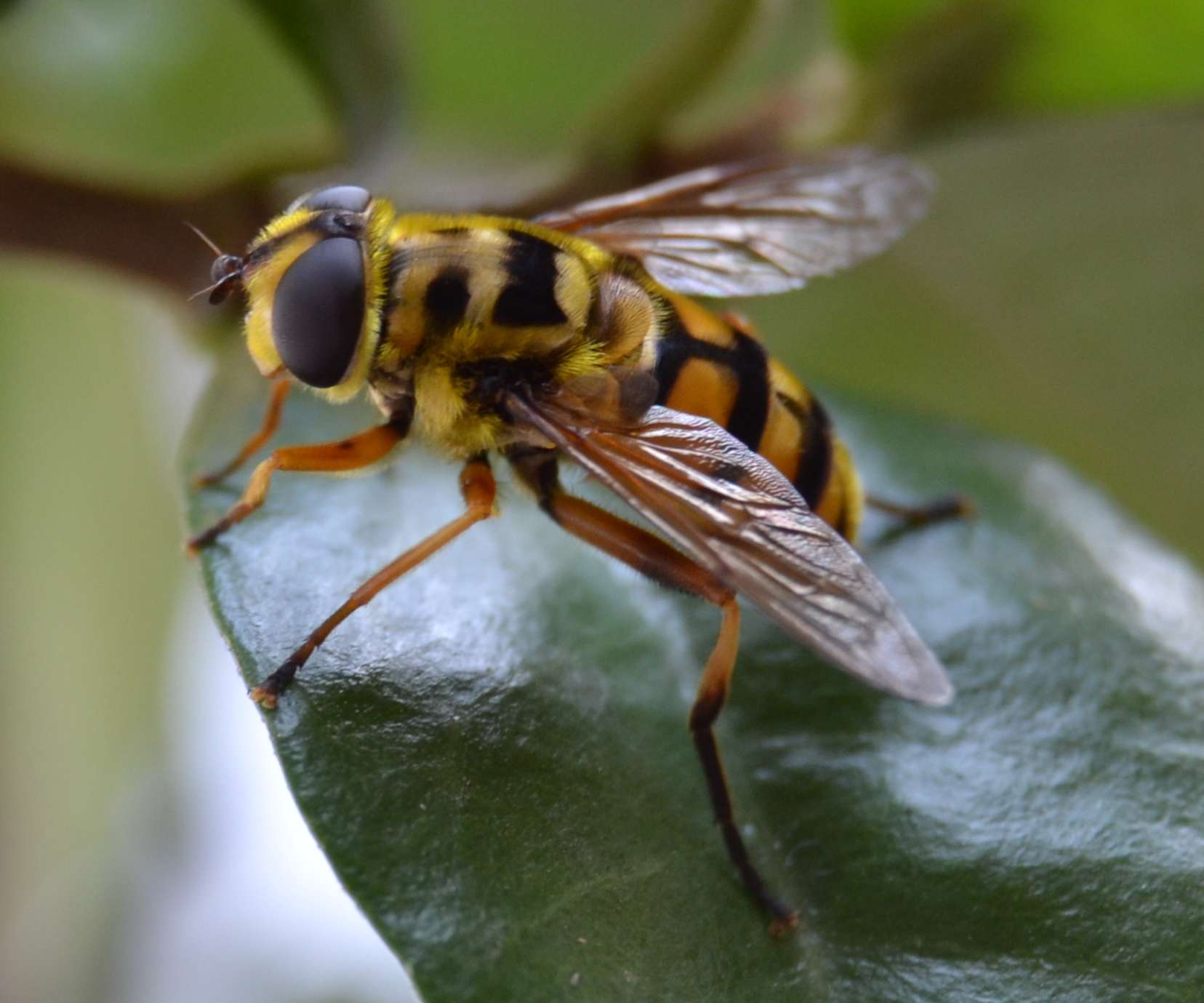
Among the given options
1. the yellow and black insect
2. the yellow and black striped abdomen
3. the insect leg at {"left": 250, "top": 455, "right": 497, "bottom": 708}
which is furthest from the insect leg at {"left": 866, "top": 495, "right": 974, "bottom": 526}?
the insect leg at {"left": 250, "top": 455, "right": 497, "bottom": 708}

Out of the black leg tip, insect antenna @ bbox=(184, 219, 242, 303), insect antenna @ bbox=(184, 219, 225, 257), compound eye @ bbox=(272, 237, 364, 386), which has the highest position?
insect antenna @ bbox=(184, 219, 225, 257)

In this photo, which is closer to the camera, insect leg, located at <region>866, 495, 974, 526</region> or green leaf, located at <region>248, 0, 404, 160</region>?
green leaf, located at <region>248, 0, 404, 160</region>

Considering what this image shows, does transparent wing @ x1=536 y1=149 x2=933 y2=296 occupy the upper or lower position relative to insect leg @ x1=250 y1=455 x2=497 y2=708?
upper

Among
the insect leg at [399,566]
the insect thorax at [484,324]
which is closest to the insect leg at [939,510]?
the insect thorax at [484,324]

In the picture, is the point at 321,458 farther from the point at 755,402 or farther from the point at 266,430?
the point at 755,402

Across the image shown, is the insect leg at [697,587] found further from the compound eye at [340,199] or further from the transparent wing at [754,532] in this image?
the compound eye at [340,199]

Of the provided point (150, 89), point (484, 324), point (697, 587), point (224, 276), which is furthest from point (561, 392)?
point (150, 89)

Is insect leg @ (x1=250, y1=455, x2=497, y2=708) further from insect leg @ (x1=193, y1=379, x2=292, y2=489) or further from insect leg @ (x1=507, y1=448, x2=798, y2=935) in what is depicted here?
insect leg @ (x1=193, y1=379, x2=292, y2=489)
